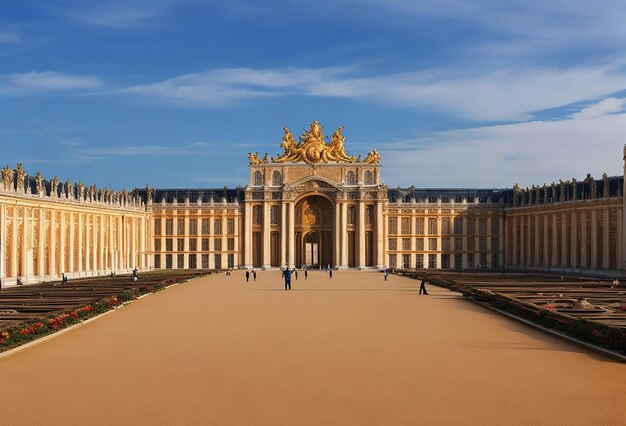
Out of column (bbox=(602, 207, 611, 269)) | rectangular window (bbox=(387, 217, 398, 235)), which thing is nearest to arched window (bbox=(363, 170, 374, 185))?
rectangular window (bbox=(387, 217, 398, 235))

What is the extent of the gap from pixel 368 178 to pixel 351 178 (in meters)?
2.36

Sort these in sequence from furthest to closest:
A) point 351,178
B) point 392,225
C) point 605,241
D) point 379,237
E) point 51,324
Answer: point 392,225 < point 351,178 < point 379,237 < point 605,241 < point 51,324

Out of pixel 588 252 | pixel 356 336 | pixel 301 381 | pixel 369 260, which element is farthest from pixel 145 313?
pixel 369 260

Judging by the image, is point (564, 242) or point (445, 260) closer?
point (564, 242)

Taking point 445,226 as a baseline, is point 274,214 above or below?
above

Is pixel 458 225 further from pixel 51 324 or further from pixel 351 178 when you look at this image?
pixel 51 324

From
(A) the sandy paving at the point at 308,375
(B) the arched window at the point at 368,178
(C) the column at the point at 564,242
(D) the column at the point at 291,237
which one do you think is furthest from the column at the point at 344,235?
(A) the sandy paving at the point at 308,375

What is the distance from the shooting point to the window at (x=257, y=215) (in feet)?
343

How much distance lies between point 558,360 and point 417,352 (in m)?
4.11

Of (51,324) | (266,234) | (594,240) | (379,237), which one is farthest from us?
(266,234)

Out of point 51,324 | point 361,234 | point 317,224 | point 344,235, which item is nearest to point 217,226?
point 317,224

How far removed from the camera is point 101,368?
20234 mm

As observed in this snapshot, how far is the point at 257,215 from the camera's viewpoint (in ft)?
343

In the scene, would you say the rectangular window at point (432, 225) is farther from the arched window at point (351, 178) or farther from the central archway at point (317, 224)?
the central archway at point (317, 224)
